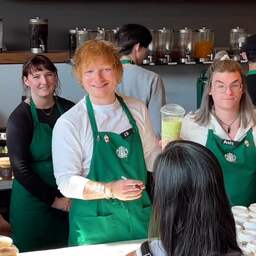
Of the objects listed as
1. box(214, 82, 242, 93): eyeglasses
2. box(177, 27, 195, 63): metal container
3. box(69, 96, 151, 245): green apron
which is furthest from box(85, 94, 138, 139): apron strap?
box(177, 27, 195, 63): metal container

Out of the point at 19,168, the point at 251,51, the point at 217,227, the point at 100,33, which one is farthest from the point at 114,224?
the point at 100,33

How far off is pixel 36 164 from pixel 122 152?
1.93 feet

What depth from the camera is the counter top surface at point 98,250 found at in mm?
1938

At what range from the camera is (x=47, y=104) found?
2557 mm

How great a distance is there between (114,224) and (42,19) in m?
2.18

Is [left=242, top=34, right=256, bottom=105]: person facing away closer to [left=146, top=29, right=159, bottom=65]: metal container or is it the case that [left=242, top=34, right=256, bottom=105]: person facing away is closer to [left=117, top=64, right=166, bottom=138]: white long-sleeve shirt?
[left=117, top=64, right=166, bottom=138]: white long-sleeve shirt

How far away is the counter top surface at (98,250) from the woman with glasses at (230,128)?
488mm

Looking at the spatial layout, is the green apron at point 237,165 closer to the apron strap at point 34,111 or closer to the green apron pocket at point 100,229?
the green apron pocket at point 100,229

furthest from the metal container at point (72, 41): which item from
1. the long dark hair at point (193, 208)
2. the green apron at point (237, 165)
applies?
the long dark hair at point (193, 208)

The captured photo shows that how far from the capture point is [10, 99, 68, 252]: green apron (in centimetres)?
252

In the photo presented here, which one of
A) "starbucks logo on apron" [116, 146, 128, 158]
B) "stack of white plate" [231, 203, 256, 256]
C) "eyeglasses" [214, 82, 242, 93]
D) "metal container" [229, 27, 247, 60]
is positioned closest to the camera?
"stack of white plate" [231, 203, 256, 256]

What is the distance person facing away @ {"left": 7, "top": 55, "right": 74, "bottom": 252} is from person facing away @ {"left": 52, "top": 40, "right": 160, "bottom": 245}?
442 mm

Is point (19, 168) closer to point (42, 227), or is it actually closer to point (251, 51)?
point (42, 227)

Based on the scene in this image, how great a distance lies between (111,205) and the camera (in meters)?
2.02
